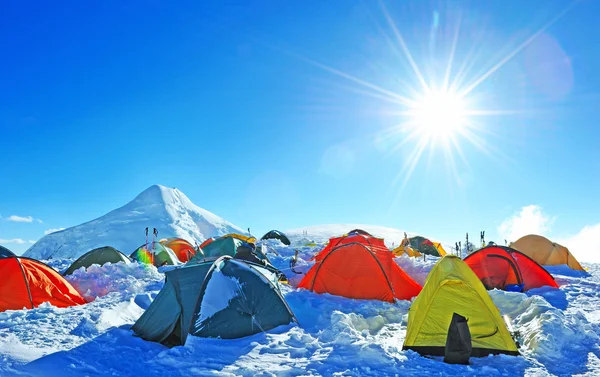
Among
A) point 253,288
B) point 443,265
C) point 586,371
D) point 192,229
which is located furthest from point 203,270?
point 192,229

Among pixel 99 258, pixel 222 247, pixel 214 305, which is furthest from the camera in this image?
pixel 222 247

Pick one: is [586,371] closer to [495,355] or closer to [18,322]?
[495,355]

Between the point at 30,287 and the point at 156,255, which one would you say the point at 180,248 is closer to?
the point at 156,255

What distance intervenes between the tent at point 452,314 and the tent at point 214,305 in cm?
296

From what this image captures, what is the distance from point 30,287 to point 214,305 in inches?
233

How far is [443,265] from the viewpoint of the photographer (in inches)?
309

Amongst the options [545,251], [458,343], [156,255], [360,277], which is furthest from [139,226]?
[458,343]

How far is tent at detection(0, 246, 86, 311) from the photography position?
957cm

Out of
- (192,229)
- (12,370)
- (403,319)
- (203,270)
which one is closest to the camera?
(12,370)

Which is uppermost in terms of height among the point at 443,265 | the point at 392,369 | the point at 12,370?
the point at 443,265

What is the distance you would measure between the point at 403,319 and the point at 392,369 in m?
3.84

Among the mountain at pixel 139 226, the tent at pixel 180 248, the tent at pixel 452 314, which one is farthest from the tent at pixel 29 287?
the mountain at pixel 139 226

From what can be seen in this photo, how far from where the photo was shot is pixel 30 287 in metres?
9.92

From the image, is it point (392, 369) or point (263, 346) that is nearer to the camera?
point (392, 369)
